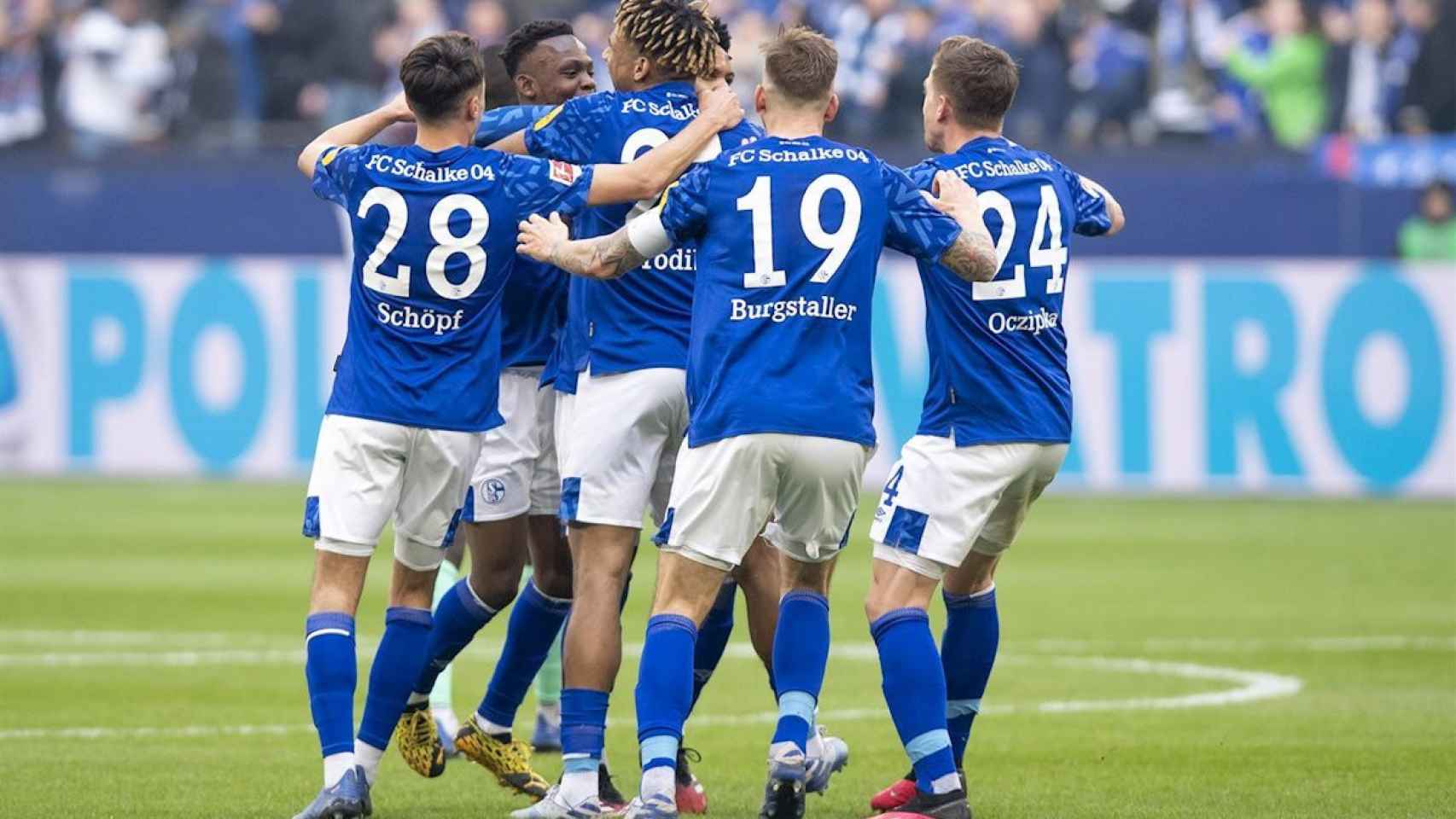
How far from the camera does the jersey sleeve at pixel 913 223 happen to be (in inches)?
281

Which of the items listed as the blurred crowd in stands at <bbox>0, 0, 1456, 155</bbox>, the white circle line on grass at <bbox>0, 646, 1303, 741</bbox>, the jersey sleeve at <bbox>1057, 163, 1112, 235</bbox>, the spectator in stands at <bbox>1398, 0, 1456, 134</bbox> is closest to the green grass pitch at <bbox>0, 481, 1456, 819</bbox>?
the white circle line on grass at <bbox>0, 646, 1303, 741</bbox>

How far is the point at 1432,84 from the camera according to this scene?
2105cm

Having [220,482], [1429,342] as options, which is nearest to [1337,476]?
[1429,342]

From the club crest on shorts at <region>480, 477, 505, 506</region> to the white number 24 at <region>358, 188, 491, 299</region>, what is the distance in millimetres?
1091

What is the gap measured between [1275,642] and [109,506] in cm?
1053

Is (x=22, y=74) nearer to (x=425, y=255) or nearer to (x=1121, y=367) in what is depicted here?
(x=1121, y=367)

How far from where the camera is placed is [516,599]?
8633mm

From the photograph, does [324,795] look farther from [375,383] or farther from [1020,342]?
[1020,342]

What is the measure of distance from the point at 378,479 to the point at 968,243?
1916mm

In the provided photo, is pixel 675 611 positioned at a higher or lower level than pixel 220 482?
higher

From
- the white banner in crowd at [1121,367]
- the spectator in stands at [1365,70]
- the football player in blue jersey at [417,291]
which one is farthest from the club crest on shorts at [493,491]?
the spectator in stands at [1365,70]

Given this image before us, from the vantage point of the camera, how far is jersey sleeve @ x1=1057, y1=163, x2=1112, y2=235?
7.76m

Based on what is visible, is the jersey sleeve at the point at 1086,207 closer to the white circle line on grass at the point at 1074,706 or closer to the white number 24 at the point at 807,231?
the white number 24 at the point at 807,231

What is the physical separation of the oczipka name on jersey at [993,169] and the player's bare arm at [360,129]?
5.70 ft
